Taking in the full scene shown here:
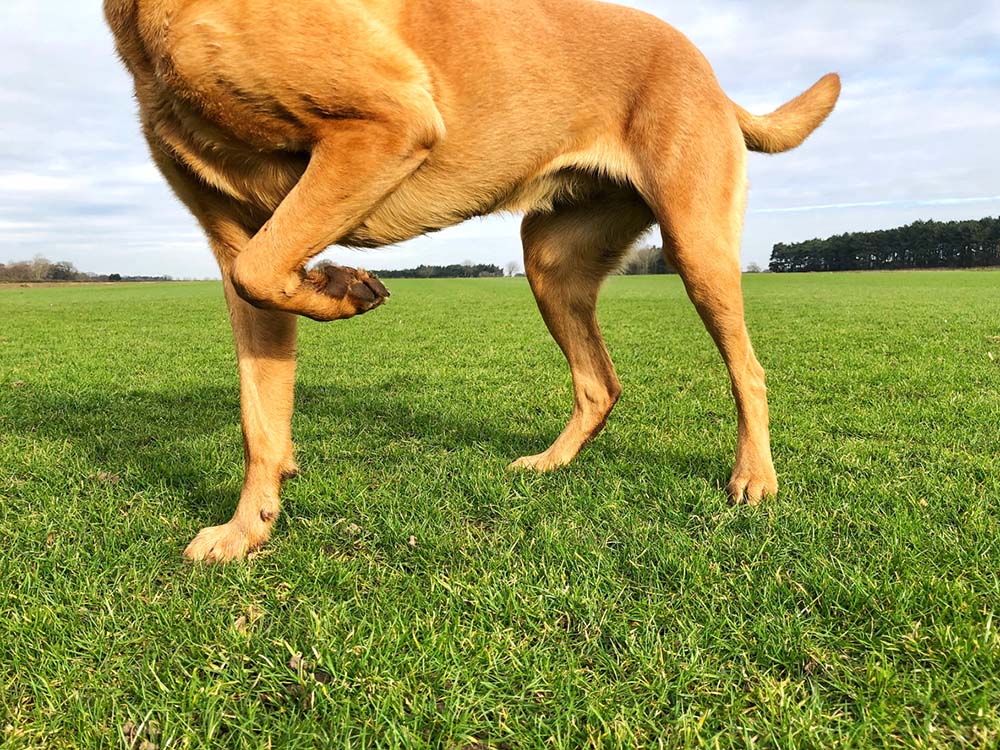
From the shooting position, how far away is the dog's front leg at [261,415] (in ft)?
8.11

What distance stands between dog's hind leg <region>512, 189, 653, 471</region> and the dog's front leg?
4.14 ft

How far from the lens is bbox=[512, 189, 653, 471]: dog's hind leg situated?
344 cm

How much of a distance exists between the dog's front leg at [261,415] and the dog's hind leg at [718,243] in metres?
1.69

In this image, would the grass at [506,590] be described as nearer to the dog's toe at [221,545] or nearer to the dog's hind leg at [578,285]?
the dog's toe at [221,545]

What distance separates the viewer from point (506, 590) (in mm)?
2047

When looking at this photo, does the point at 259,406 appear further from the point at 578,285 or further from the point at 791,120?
the point at 791,120

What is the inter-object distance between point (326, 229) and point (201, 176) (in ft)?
1.82

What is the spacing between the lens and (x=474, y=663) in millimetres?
1699

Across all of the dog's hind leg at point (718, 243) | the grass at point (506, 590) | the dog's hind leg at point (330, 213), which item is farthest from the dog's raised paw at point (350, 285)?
the dog's hind leg at point (718, 243)

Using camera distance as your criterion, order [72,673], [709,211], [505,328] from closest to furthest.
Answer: [72,673] < [709,211] < [505,328]

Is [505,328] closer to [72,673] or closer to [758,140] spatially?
[758,140]

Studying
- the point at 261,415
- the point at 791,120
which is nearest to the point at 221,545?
the point at 261,415

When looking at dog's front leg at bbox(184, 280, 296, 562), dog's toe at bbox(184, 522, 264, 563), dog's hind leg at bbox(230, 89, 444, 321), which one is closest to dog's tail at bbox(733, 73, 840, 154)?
dog's hind leg at bbox(230, 89, 444, 321)

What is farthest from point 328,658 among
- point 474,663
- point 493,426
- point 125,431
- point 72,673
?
point 125,431
